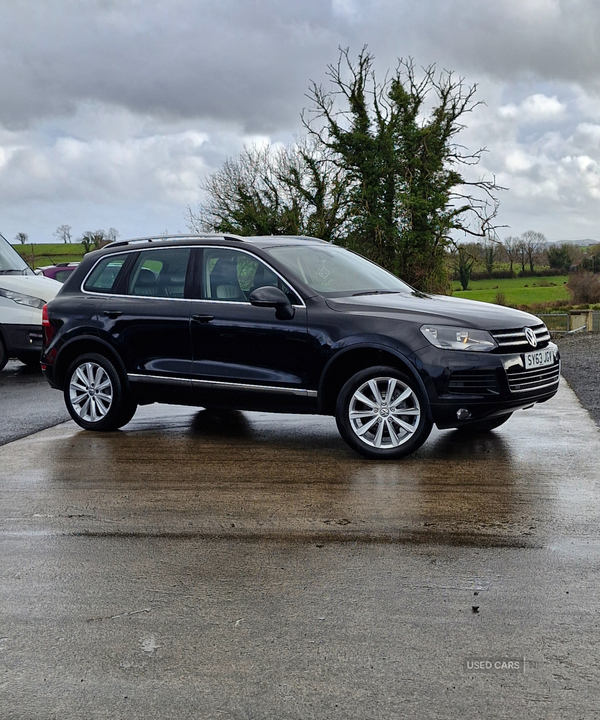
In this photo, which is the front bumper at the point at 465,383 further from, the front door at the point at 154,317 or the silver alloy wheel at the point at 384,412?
the front door at the point at 154,317

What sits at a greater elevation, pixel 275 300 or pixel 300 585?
pixel 275 300

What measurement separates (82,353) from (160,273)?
1198mm

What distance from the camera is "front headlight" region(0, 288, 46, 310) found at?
15.3 metres

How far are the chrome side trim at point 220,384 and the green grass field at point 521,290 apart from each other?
7932 centimetres

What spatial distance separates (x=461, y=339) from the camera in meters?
7.49

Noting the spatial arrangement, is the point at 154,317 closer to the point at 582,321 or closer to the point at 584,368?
the point at 584,368

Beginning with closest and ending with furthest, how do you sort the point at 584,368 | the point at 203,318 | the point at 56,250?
the point at 203,318, the point at 584,368, the point at 56,250

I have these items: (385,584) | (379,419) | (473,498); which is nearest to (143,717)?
(385,584)

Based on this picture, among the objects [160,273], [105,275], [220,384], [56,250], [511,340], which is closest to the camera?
[511,340]

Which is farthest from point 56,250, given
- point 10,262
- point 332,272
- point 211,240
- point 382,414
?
point 382,414

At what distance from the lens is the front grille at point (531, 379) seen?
7555mm

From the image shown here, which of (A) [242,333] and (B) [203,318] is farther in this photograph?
(B) [203,318]

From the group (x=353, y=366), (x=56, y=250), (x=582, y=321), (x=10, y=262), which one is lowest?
(x=582, y=321)

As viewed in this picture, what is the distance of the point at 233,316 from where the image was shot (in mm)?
8375
